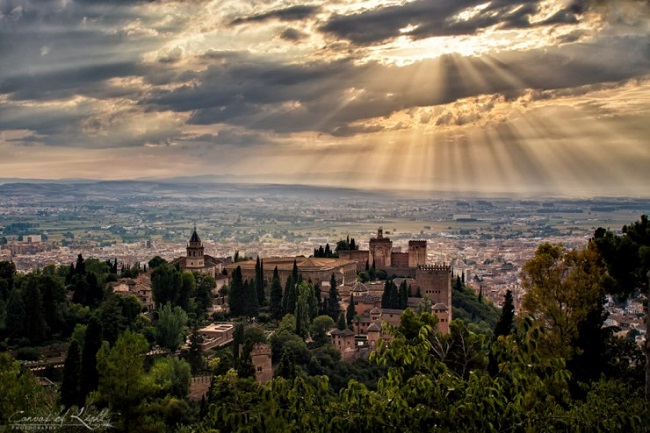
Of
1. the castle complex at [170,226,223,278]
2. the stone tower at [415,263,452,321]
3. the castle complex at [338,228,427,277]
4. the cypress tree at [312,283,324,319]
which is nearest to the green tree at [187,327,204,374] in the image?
the cypress tree at [312,283,324,319]

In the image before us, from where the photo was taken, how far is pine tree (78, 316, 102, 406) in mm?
18453

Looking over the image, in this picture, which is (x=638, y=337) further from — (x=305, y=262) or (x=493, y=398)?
(x=305, y=262)

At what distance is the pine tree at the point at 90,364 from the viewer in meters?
18.5

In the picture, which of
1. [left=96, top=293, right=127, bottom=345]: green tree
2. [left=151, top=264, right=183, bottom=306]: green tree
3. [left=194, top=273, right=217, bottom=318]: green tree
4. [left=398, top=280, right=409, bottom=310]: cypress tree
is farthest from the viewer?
[left=398, top=280, right=409, bottom=310]: cypress tree

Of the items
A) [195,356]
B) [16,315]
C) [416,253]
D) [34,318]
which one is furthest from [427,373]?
[416,253]

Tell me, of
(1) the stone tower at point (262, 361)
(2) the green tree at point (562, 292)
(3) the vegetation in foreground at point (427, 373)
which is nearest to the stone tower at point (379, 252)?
(3) the vegetation in foreground at point (427, 373)

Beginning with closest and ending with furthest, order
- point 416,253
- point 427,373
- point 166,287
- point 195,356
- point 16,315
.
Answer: point 427,373 → point 195,356 → point 16,315 → point 166,287 → point 416,253

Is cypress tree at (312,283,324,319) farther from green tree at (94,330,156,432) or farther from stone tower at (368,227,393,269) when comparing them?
green tree at (94,330,156,432)

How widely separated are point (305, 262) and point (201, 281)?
1219 cm

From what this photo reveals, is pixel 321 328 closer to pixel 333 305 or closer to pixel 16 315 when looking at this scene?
pixel 333 305

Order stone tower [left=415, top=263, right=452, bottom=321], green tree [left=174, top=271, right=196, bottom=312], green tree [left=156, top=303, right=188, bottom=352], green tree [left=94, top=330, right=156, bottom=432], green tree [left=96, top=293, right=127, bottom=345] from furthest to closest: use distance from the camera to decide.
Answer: stone tower [left=415, top=263, right=452, bottom=321] < green tree [left=174, top=271, right=196, bottom=312] < green tree [left=156, top=303, right=188, bottom=352] < green tree [left=96, top=293, right=127, bottom=345] < green tree [left=94, top=330, right=156, bottom=432]

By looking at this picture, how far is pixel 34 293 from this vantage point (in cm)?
2692

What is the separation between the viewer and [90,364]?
61.7ft

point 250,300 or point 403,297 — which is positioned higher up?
point 250,300
